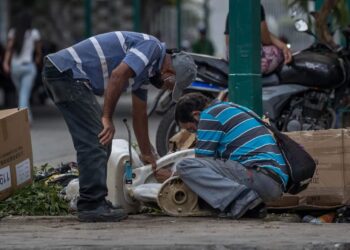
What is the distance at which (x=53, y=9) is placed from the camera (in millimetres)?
40281

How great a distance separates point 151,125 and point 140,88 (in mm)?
6791

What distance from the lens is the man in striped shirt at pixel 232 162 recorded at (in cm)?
694

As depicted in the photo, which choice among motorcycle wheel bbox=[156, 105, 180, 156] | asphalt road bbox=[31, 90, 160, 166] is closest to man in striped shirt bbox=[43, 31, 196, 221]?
asphalt road bbox=[31, 90, 160, 166]

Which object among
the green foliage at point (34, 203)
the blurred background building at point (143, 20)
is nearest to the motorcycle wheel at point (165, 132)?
the green foliage at point (34, 203)

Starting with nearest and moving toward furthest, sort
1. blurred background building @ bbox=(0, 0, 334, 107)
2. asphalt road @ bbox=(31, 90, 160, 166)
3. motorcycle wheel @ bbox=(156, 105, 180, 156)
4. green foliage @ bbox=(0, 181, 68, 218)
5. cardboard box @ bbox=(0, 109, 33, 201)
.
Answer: cardboard box @ bbox=(0, 109, 33, 201) < green foliage @ bbox=(0, 181, 68, 218) < motorcycle wheel @ bbox=(156, 105, 180, 156) < asphalt road @ bbox=(31, 90, 160, 166) < blurred background building @ bbox=(0, 0, 334, 107)

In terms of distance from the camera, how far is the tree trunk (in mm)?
10398

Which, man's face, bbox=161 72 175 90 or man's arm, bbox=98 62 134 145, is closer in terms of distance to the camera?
man's arm, bbox=98 62 134 145

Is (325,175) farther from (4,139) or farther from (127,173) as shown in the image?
(4,139)

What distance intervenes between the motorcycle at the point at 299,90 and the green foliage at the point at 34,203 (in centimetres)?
202

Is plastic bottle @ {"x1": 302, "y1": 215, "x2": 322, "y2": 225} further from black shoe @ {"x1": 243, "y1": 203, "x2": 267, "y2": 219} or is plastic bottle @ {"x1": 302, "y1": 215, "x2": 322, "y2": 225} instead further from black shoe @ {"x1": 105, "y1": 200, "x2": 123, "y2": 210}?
black shoe @ {"x1": 105, "y1": 200, "x2": 123, "y2": 210}

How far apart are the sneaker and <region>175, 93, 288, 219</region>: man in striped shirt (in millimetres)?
526

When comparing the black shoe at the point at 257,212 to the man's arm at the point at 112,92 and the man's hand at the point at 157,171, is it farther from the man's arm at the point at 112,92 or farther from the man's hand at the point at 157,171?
the man's arm at the point at 112,92

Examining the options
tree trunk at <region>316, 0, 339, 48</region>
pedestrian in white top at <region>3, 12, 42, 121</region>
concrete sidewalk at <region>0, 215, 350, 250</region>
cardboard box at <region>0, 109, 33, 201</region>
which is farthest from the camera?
pedestrian in white top at <region>3, 12, 42, 121</region>

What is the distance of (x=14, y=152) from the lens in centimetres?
758
